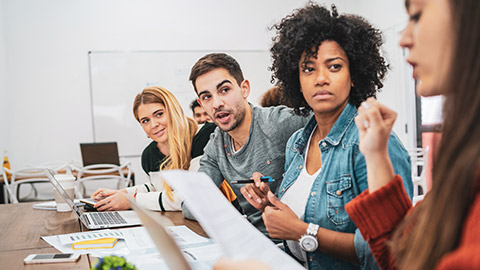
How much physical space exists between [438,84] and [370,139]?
1.03 feet

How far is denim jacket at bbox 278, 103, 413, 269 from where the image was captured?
109 cm

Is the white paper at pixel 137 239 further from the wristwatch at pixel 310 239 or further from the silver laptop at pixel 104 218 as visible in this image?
the wristwatch at pixel 310 239

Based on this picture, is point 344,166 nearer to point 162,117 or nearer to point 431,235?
point 431,235

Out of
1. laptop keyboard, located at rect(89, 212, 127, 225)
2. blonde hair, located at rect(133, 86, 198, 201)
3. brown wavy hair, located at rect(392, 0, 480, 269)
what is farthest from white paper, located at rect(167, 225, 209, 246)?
brown wavy hair, located at rect(392, 0, 480, 269)

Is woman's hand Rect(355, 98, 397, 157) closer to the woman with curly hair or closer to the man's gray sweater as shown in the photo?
the woman with curly hair

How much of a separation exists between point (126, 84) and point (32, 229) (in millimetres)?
3860

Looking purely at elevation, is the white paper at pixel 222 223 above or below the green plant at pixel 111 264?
above

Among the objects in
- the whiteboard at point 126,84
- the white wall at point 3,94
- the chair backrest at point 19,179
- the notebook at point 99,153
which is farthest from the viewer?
the whiteboard at point 126,84

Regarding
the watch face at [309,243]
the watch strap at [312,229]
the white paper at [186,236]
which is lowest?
the white paper at [186,236]

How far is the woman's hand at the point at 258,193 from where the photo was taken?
4.47 feet

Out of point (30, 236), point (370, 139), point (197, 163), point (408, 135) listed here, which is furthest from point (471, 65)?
point (408, 135)

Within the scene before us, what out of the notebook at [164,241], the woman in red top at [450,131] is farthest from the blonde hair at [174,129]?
the woman in red top at [450,131]

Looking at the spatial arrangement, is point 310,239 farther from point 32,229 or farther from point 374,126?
point 32,229

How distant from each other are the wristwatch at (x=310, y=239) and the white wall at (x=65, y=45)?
4.50 meters
